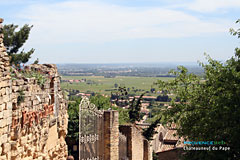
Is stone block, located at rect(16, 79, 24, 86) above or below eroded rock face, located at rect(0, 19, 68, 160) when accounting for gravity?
above

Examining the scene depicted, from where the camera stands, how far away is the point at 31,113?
7.11 m

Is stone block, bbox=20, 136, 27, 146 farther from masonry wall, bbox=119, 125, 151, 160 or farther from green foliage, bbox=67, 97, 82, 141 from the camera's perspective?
green foliage, bbox=67, 97, 82, 141

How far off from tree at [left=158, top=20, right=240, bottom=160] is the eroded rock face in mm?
3393

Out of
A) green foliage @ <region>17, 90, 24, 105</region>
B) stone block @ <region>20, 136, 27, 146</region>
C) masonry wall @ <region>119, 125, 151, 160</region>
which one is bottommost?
masonry wall @ <region>119, 125, 151, 160</region>

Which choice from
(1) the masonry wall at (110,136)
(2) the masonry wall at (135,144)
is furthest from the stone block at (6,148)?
(2) the masonry wall at (135,144)

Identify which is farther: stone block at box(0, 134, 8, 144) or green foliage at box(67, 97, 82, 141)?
green foliage at box(67, 97, 82, 141)

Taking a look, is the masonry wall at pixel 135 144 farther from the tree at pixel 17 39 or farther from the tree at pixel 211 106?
the tree at pixel 17 39

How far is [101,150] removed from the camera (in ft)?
38.7

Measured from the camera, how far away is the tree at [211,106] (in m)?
7.60

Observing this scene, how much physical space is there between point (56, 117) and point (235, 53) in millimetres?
5606

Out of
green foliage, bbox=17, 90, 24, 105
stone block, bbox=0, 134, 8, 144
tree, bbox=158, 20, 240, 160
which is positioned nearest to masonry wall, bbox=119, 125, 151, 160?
tree, bbox=158, 20, 240, 160

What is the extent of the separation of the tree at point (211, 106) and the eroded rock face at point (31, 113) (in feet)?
11.1

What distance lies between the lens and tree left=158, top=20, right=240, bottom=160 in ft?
24.9

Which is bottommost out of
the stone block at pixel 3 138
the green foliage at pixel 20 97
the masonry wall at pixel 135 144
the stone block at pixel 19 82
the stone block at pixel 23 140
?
the masonry wall at pixel 135 144
